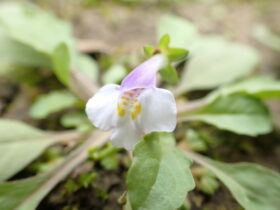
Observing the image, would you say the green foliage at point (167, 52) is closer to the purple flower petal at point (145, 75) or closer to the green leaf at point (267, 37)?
the purple flower petal at point (145, 75)

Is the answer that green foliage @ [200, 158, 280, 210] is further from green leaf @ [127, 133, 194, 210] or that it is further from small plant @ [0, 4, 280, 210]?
green leaf @ [127, 133, 194, 210]

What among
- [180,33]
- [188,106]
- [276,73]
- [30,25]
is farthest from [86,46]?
[276,73]

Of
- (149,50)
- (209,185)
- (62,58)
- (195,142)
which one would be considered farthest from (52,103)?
(209,185)

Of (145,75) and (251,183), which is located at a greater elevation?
(145,75)

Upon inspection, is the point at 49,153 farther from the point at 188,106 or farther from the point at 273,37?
the point at 273,37

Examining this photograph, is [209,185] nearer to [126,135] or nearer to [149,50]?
[126,135]

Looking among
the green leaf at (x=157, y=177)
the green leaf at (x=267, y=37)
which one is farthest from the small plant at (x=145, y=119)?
the green leaf at (x=267, y=37)
